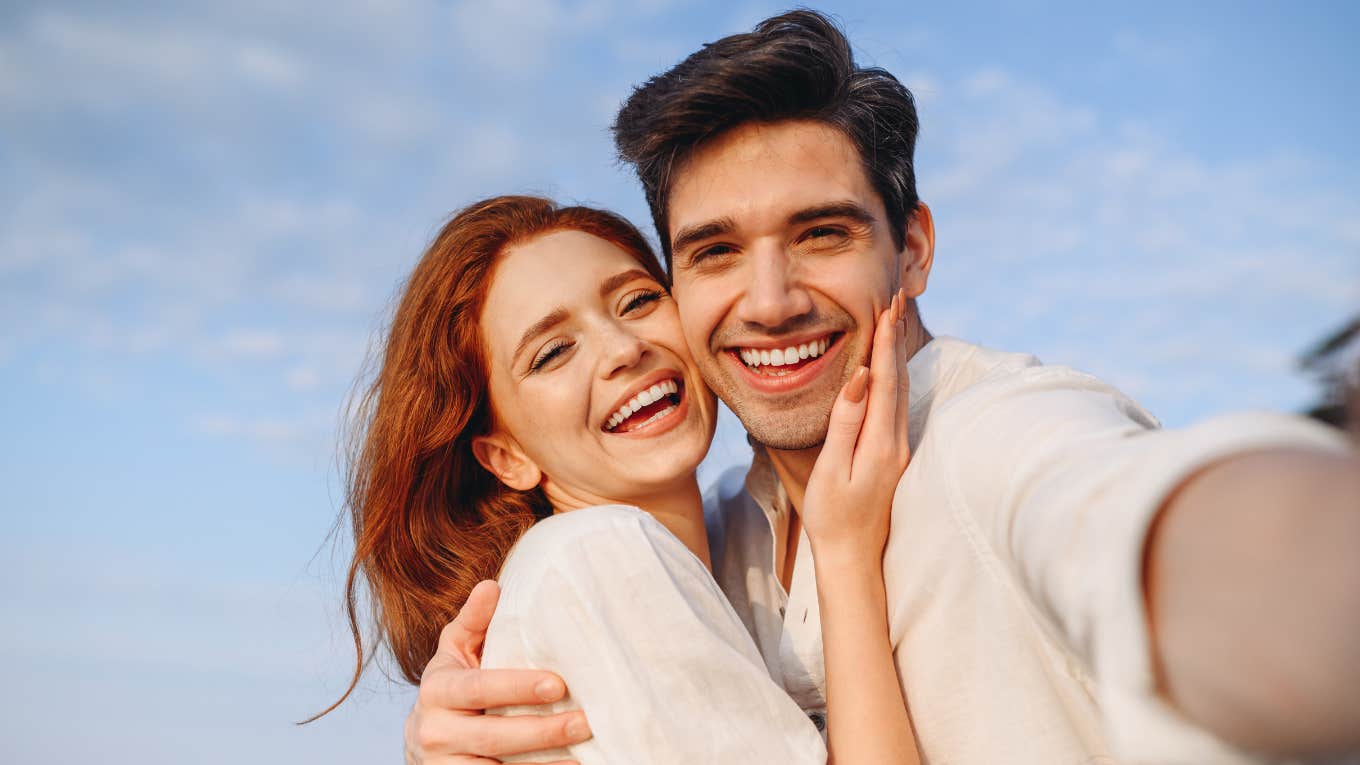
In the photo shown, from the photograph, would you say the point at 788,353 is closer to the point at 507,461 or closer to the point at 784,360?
the point at 784,360

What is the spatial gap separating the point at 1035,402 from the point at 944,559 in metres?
0.55

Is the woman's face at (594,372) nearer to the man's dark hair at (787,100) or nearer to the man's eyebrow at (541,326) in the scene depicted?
the man's eyebrow at (541,326)

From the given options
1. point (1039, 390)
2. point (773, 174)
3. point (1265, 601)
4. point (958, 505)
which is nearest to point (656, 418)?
point (773, 174)

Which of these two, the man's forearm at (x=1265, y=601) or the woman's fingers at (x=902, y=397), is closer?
the man's forearm at (x=1265, y=601)

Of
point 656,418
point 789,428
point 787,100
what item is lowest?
point 789,428

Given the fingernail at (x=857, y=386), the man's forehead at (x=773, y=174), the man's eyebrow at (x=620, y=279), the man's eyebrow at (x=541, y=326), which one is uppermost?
the man's forehead at (x=773, y=174)

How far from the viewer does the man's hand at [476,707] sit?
2250 millimetres

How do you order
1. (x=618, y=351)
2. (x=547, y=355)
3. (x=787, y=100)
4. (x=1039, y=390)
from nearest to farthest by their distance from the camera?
(x=1039, y=390) → (x=787, y=100) → (x=618, y=351) → (x=547, y=355)

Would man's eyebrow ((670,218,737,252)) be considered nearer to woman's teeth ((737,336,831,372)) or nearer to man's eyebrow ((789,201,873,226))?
man's eyebrow ((789,201,873,226))

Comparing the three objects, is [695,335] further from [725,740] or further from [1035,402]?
[1035,402]

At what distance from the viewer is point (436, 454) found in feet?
11.1

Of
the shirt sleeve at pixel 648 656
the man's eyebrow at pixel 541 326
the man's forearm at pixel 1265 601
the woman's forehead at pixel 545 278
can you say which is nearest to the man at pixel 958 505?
the man's forearm at pixel 1265 601

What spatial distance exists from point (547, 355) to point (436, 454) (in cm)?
56

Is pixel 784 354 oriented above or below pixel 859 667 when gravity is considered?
above
